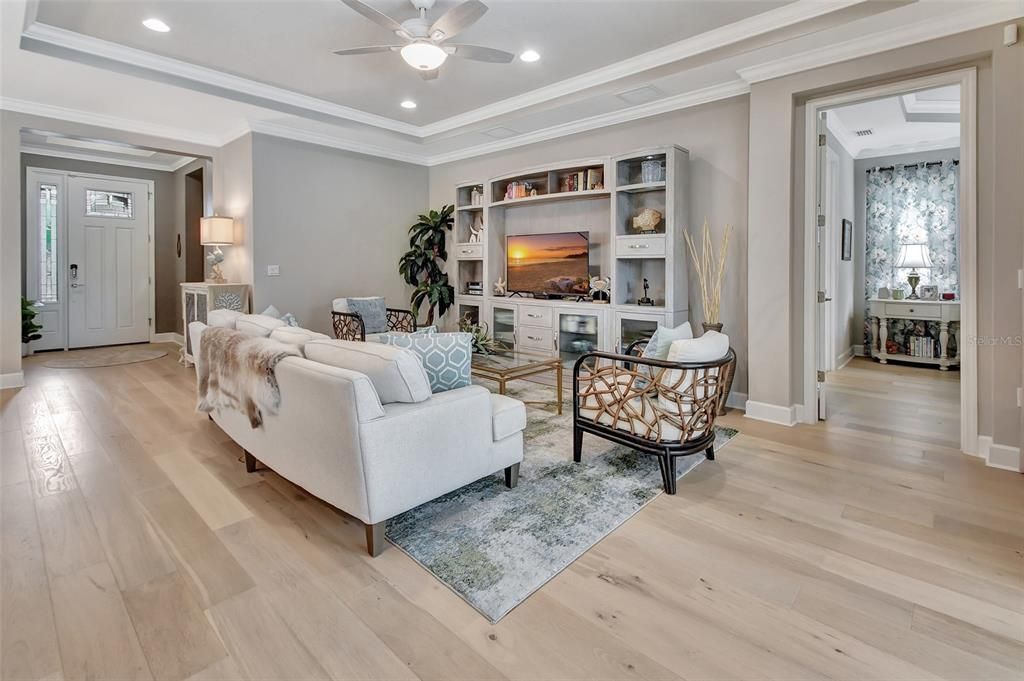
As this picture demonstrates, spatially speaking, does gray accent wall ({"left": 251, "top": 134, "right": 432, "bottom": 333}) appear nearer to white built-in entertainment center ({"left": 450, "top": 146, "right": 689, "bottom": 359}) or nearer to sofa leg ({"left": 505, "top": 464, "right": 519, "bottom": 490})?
white built-in entertainment center ({"left": 450, "top": 146, "right": 689, "bottom": 359})

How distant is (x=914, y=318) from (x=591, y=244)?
414 cm

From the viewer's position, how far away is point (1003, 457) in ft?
10.1

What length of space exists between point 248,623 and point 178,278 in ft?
27.2

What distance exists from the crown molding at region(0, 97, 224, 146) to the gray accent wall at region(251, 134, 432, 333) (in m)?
1.04

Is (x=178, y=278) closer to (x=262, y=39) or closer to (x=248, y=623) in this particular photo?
(x=262, y=39)

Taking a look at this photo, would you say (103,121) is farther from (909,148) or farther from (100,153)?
(909,148)

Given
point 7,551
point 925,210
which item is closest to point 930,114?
point 925,210

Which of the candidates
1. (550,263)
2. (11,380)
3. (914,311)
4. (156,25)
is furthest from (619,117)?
(11,380)

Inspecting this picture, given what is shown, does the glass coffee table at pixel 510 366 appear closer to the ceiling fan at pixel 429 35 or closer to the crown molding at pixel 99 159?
the ceiling fan at pixel 429 35

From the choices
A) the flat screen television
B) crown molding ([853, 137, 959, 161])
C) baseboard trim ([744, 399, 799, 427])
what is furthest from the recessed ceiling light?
crown molding ([853, 137, 959, 161])

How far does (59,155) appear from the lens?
7211 millimetres

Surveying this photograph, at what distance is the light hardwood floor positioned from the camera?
61.4 inches

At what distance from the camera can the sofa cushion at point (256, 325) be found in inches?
123

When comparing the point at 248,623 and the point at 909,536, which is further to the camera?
the point at 909,536
